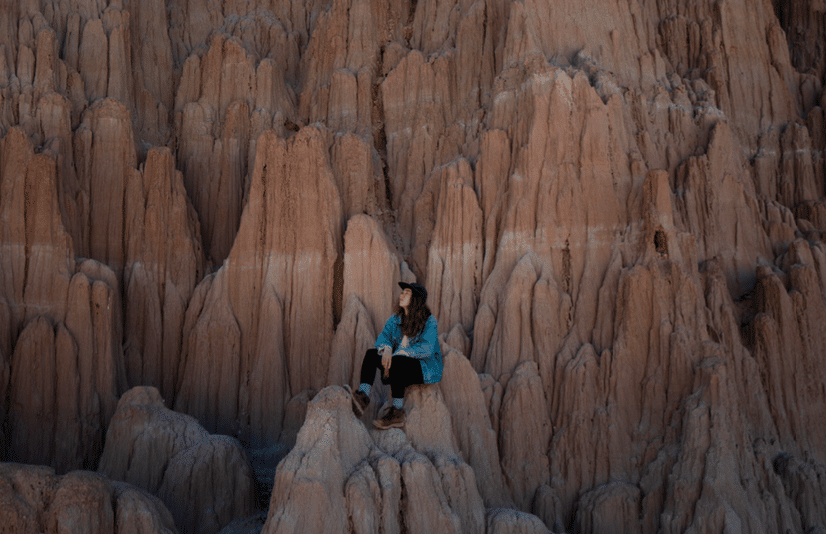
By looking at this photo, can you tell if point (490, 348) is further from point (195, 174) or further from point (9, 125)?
point (9, 125)

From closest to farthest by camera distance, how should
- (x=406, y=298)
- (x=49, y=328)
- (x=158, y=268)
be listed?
(x=406, y=298)
(x=49, y=328)
(x=158, y=268)

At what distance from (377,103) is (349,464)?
748 inches

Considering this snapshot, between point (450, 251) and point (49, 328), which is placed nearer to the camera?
point (49, 328)

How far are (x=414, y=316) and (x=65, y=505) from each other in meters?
6.30

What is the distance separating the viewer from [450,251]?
23.0 m

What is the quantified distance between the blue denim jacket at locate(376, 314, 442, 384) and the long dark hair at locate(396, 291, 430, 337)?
0.07 m

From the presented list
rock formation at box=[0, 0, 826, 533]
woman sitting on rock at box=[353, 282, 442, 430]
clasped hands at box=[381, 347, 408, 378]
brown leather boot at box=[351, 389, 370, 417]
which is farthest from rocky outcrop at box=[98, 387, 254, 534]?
clasped hands at box=[381, 347, 408, 378]

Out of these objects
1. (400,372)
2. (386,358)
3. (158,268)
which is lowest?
(400,372)

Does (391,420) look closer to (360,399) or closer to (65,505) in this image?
(360,399)

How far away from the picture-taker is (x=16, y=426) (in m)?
18.9

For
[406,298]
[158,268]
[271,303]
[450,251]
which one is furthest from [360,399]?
[158,268]

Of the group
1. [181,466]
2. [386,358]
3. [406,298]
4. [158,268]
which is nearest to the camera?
[386,358]

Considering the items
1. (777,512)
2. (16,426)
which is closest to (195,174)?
(16,426)

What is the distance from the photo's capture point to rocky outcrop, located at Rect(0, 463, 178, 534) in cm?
1129
